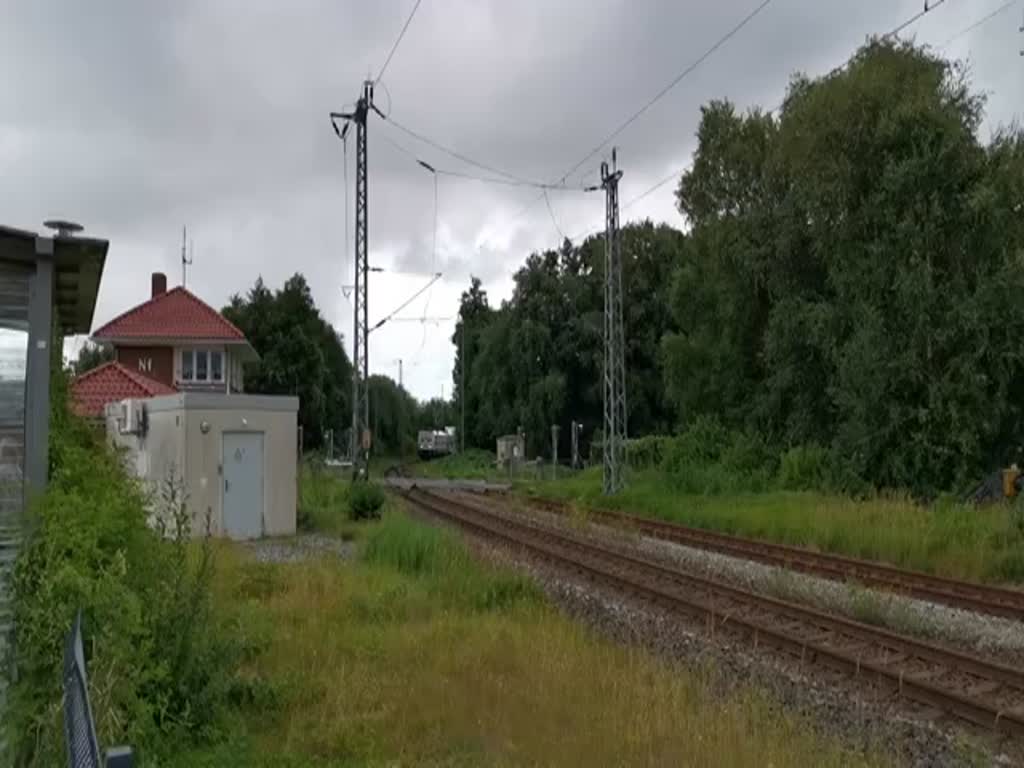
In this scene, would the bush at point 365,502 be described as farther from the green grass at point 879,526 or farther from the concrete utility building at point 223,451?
the green grass at point 879,526

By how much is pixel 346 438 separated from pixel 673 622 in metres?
69.0

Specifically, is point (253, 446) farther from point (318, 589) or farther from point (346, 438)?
point (346, 438)

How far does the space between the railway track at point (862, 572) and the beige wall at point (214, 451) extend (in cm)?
845

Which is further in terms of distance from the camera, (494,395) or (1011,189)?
(494,395)

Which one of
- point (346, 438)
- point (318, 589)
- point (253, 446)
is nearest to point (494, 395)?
point (346, 438)

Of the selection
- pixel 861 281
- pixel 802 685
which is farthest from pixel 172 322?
pixel 802 685

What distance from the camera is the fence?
9.07 feet

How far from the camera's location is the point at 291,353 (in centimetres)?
7156

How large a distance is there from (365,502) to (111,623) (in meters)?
19.9

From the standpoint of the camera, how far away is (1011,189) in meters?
28.2

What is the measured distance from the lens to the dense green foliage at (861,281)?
90.5 ft

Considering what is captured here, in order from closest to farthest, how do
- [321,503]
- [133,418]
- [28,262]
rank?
[28,262] < [133,418] < [321,503]

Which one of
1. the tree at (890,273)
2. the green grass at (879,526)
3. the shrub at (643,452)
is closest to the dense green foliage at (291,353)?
the shrub at (643,452)

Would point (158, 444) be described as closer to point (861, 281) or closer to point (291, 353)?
point (861, 281)
